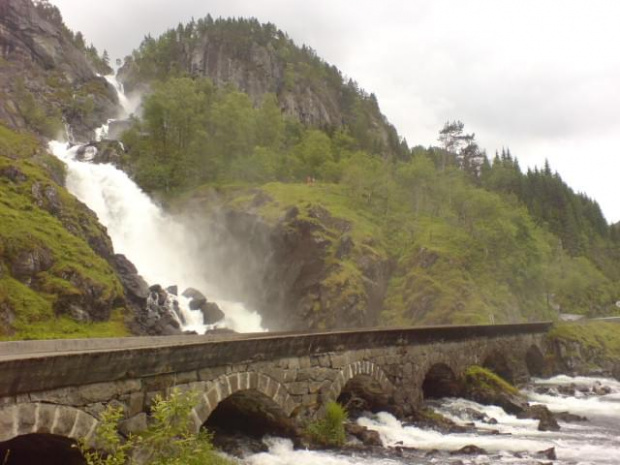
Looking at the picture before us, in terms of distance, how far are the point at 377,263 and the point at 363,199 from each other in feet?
42.5

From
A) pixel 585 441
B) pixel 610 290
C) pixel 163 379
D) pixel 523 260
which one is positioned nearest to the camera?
pixel 163 379

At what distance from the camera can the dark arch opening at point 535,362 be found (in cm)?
3920

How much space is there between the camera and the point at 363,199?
59.7 metres

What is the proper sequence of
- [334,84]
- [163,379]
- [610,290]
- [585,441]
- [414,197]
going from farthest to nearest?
[334,84] < [610,290] < [414,197] < [585,441] < [163,379]

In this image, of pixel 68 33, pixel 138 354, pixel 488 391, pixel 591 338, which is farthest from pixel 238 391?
pixel 68 33

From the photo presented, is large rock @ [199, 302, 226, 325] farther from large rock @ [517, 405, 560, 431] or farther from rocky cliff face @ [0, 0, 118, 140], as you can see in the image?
rocky cliff face @ [0, 0, 118, 140]

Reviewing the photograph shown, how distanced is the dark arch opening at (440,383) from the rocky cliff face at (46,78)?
180 ft

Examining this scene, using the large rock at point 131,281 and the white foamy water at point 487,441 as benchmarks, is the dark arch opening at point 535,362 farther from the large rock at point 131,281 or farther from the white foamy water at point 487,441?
the large rock at point 131,281

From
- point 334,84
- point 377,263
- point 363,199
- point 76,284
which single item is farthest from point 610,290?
point 76,284

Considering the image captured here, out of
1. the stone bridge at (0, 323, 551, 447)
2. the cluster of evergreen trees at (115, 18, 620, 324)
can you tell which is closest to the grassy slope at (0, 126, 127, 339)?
the stone bridge at (0, 323, 551, 447)

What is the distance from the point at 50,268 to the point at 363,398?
21.2m

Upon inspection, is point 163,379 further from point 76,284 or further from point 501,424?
point 76,284

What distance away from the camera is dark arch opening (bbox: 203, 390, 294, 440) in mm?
14672

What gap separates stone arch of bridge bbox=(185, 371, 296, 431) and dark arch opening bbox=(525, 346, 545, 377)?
29.3 m
